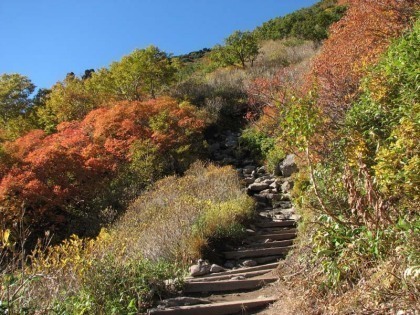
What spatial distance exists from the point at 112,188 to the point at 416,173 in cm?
1162

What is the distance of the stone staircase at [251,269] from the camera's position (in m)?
5.38

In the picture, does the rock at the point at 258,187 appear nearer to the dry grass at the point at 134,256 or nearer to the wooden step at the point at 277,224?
the dry grass at the point at 134,256

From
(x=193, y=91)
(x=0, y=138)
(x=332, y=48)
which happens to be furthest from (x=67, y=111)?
(x=332, y=48)

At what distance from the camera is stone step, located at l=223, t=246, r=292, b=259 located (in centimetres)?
798

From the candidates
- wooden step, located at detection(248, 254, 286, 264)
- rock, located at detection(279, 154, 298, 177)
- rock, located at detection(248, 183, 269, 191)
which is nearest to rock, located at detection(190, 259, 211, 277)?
wooden step, located at detection(248, 254, 286, 264)

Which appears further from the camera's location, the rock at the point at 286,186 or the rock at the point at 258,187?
the rock at the point at 258,187

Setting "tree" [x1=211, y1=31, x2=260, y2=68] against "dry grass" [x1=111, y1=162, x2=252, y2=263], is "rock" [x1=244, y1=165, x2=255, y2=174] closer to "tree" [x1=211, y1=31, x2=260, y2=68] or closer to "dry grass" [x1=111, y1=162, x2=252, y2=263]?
"dry grass" [x1=111, y1=162, x2=252, y2=263]

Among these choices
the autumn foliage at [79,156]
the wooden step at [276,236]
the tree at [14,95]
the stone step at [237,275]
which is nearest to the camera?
the stone step at [237,275]

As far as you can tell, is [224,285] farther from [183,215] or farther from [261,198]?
[261,198]

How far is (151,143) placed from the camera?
15.3 meters

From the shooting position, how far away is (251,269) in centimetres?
712

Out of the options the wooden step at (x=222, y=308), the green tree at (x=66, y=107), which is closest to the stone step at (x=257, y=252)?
the wooden step at (x=222, y=308)

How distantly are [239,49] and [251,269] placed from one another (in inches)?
866

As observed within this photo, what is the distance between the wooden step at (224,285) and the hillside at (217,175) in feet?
0.72
